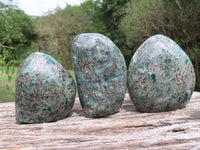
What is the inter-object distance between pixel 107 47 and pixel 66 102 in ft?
2.50

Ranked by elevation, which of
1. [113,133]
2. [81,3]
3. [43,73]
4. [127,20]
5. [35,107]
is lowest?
[113,133]

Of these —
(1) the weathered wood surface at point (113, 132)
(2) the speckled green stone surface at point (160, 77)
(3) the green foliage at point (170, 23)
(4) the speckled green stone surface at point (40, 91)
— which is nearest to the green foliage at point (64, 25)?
(3) the green foliage at point (170, 23)

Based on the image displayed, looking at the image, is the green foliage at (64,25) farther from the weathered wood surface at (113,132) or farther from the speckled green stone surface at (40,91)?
the weathered wood surface at (113,132)

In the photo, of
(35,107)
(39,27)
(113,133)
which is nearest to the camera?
(113,133)

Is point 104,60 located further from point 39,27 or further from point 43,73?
point 39,27

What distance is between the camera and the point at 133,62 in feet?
8.45

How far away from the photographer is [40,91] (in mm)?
2211

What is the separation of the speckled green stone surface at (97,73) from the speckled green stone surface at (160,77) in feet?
0.72

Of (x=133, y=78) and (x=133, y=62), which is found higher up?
(x=133, y=62)

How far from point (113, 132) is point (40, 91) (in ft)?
2.82

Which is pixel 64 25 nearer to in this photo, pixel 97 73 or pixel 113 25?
pixel 113 25

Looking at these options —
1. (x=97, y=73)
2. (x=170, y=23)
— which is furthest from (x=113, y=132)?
(x=170, y=23)

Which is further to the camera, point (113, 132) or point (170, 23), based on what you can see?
point (170, 23)

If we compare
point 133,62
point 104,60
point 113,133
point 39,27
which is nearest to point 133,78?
point 133,62
